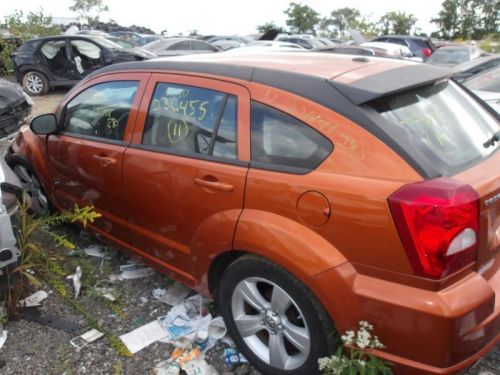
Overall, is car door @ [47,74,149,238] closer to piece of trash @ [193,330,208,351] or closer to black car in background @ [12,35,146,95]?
piece of trash @ [193,330,208,351]

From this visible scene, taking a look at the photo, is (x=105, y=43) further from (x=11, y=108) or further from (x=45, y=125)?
(x=45, y=125)

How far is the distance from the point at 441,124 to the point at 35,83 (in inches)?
501

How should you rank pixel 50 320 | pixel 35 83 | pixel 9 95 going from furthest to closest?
1. pixel 35 83
2. pixel 9 95
3. pixel 50 320

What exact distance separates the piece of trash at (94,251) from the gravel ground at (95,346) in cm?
47

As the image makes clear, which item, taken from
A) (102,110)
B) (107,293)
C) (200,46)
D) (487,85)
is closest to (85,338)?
(107,293)

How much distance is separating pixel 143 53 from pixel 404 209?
12760 millimetres

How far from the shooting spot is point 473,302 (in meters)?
1.92

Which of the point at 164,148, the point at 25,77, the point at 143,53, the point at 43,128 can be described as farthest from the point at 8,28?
the point at 164,148

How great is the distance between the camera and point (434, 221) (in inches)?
72.8

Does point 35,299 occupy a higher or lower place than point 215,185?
lower

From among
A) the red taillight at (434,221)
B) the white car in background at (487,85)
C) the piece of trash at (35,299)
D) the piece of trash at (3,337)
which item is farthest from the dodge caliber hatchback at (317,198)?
the white car in background at (487,85)

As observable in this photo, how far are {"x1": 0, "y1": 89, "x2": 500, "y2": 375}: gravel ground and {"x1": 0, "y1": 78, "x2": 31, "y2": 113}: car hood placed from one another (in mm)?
4222

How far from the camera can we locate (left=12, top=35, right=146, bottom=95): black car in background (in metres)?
12.6

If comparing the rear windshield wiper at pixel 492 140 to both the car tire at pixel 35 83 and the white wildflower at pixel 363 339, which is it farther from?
the car tire at pixel 35 83
